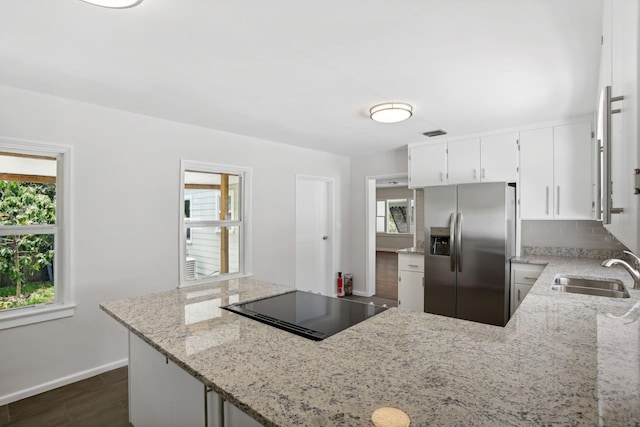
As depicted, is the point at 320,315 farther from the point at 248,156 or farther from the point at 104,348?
the point at 248,156

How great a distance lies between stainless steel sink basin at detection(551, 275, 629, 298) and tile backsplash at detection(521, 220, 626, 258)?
1.12 m

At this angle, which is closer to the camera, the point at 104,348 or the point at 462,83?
the point at 462,83

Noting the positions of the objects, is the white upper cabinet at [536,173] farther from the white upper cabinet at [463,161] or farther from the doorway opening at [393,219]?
the doorway opening at [393,219]

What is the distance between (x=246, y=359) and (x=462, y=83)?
2.28 m

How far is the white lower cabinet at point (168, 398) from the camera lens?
1.21 metres

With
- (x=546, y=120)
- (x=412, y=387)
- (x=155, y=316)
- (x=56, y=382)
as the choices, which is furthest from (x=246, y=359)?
(x=546, y=120)

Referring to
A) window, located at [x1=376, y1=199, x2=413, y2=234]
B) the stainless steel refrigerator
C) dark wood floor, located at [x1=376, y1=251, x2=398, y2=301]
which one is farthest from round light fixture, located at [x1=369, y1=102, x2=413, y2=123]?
window, located at [x1=376, y1=199, x2=413, y2=234]

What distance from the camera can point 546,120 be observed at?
11.2ft

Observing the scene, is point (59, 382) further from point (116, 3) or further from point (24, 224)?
point (116, 3)

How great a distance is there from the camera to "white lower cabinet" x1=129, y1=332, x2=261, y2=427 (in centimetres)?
121

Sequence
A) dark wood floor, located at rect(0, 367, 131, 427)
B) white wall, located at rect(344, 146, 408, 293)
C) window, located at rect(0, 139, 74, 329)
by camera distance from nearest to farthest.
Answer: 1. dark wood floor, located at rect(0, 367, 131, 427)
2. window, located at rect(0, 139, 74, 329)
3. white wall, located at rect(344, 146, 408, 293)

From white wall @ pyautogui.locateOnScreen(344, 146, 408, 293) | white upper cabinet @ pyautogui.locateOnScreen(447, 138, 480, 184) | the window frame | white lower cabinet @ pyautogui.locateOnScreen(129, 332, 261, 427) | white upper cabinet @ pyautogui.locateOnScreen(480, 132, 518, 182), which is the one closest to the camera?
white lower cabinet @ pyautogui.locateOnScreen(129, 332, 261, 427)

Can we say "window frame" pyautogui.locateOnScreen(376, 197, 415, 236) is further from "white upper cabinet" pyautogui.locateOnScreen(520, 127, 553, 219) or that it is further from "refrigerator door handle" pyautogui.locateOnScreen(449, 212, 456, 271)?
"refrigerator door handle" pyautogui.locateOnScreen(449, 212, 456, 271)

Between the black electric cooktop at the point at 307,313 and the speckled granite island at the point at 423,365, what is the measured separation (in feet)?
0.20
